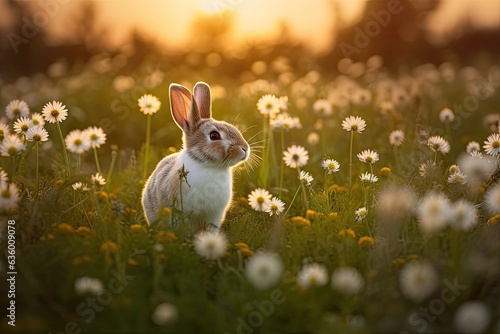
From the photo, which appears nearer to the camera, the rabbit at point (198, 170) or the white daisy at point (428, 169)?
the rabbit at point (198, 170)

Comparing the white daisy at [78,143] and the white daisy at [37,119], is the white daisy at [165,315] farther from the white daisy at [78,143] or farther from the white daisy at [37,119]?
the white daisy at [37,119]

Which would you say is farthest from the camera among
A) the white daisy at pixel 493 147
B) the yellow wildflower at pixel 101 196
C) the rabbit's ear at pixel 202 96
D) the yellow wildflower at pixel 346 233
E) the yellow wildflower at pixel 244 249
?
the rabbit's ear at pixel 202 96

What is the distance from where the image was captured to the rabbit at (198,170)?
3.77 metres

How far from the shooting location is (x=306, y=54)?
12.5 m

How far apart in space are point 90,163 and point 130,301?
4180 mm

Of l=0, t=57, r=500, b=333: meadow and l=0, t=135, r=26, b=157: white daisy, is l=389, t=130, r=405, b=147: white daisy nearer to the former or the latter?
l=0, t=57, r=500, b=333: meadow

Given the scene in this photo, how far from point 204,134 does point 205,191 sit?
426mm

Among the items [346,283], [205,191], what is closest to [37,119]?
[205,191]

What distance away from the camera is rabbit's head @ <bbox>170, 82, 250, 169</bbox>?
389cm

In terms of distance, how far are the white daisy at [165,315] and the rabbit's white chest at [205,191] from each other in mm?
1201

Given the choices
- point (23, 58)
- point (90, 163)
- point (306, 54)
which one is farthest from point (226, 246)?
point (23, 58)

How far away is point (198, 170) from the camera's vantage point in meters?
3.88

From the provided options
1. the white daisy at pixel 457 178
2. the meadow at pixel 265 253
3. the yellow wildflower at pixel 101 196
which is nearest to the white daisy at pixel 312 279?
the meadow at pixel 265 253

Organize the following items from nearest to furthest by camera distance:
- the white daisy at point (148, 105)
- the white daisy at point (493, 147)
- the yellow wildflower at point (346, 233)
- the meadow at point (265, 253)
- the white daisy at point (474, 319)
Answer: the white daisy at point (474, 319) → the meadow at point (265, 253) → the yellow wildflower at point (346, 233) → the white daisy at point (493, 147) → the white daisy at point (148, 105)
